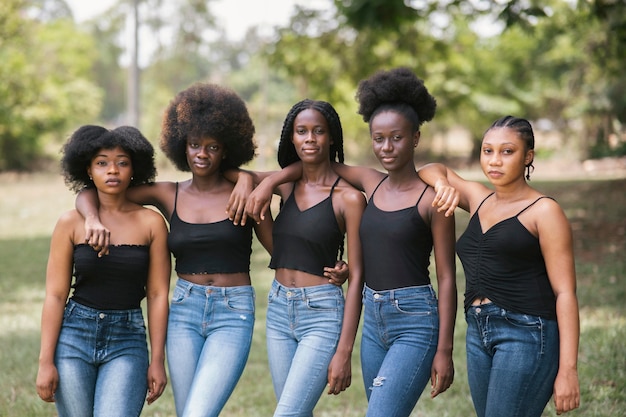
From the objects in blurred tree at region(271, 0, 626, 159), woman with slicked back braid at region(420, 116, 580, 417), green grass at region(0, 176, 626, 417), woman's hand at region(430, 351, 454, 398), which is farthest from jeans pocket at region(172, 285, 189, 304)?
blurred tree at region(271, 0, 626, 159)

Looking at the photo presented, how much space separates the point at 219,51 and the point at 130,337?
2861 inches

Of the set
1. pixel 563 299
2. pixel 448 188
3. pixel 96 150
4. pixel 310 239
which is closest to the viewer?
pixel 563 299

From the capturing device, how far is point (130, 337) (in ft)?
13.6

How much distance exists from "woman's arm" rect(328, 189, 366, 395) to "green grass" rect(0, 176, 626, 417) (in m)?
2.32

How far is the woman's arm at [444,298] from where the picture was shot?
3834mm

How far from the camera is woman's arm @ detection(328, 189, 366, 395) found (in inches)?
156

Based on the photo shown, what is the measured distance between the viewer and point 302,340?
4.06 metres

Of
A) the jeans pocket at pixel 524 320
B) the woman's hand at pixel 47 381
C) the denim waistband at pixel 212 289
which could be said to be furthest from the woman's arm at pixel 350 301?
the woman's hand at pixel 47 381

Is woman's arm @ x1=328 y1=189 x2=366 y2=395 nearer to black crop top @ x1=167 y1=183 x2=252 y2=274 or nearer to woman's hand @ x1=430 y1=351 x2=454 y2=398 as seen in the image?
woman's hand @ x1=430 y1=351 x2=454 y2=398

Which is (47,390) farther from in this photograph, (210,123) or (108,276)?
(210,123)

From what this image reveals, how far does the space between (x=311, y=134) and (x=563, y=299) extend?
5.25ft

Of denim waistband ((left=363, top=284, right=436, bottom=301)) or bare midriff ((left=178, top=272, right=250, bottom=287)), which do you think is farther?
bare midriff ((left=178, top=272, right=250, bottom=287))

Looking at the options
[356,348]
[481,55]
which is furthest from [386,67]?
[481,55]

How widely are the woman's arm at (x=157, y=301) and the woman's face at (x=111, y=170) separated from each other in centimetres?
27
